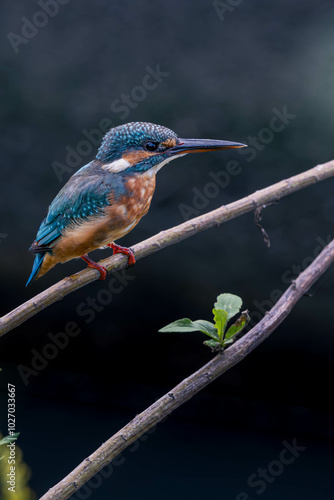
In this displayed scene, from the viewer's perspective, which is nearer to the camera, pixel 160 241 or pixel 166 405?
pixel 166 405

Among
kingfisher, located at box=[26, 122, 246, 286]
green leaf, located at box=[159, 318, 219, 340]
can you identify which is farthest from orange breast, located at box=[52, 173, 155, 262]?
green leaf, located at box=[159, 318, 219, 340]

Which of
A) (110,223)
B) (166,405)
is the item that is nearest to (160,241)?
(110,223)

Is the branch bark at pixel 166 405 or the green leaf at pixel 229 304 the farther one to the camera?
the green leaf at pixel 229 304

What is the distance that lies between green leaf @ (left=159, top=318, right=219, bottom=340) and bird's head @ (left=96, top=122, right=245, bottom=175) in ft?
0.61

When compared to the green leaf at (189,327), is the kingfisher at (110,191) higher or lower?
higher

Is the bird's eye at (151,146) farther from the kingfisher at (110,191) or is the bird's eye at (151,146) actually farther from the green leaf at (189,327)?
the green leaf at (189,327)

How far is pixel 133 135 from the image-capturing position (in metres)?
0.70

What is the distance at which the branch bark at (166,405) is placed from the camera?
25.6 inches

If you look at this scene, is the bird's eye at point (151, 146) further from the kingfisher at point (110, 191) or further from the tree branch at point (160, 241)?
the tree branch at point (160, 241)

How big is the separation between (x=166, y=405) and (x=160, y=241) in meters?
0.22

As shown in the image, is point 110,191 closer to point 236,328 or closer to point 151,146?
point 151,146

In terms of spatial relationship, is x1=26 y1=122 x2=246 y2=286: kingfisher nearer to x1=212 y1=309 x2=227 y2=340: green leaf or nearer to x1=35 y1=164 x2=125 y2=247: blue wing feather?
x1=35 y1=164 x2=125 y2=247: blue wing feather

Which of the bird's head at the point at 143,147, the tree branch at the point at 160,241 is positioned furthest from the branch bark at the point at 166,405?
the bird's head at the point at 143,147

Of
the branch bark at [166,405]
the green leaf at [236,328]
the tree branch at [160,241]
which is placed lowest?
the branch bark at [166,405]
